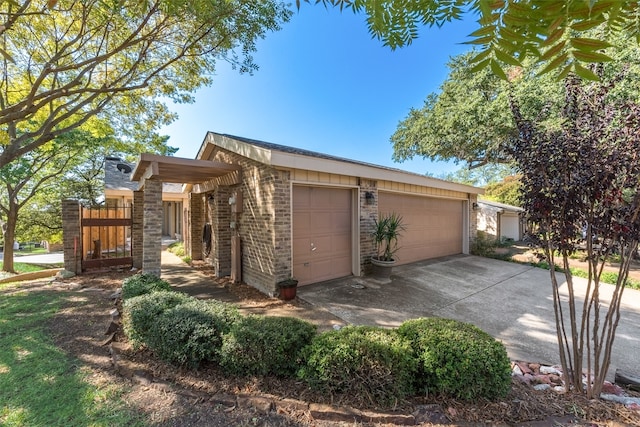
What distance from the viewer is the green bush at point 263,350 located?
103 inches

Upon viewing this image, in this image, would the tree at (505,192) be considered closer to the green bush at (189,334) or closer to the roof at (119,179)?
the roof at (119,179)

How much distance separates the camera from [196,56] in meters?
6.93

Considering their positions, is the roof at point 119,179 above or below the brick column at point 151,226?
above

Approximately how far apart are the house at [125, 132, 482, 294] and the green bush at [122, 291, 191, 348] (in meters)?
2.23

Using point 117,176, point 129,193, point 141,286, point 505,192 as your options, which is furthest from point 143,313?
point 505,192

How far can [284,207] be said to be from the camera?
219 inches

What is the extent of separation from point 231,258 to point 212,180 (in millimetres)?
2645

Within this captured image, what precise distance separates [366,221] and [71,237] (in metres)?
7.97

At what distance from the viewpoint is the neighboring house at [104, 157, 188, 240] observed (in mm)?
11795

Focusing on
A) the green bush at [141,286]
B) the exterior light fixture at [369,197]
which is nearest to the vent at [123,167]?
the green bush at [141,286]

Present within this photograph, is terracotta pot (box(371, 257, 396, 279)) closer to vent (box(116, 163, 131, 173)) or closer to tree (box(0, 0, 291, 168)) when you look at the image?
tree (box(0, 0, 291, 168))

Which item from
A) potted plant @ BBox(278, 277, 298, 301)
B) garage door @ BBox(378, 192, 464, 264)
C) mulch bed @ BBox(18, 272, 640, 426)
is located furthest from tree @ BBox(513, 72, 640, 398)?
garage door @ BBox(378, 192, 464, 264)

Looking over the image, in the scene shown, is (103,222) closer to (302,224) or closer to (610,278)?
(302,224)

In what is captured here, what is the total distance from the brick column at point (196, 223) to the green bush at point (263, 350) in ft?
25.4
